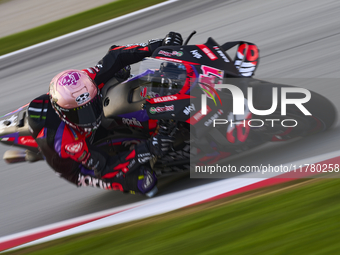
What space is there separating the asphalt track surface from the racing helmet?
3.46ft

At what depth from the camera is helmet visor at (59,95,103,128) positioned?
339cm

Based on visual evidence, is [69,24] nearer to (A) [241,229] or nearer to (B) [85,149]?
(B) [85,149]

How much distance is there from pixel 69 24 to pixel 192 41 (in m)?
2.92

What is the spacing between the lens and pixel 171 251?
3.10m

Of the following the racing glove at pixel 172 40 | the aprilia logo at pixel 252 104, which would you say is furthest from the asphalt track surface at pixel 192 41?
the racing glove at pixel 172 40

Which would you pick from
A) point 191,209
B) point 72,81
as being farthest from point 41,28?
point 191,209

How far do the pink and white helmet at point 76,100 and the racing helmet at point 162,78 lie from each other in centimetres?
46

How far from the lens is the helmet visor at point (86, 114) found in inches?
134

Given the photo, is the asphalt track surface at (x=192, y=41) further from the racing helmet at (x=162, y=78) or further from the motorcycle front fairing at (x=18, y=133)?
the racing helmet at (x=162, y=78)

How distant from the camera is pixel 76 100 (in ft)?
11.0

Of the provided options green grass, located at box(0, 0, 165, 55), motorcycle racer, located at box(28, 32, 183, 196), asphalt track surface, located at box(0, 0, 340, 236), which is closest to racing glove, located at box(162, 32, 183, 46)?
motorcycle racer, located at box(28, 32, 183, 196)

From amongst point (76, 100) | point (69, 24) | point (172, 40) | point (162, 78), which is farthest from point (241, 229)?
point (69, 24)

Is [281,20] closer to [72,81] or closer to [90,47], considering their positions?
[90,47]

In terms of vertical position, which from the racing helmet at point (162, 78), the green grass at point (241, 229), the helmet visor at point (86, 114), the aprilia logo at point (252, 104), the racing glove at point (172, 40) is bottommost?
the green grass at point (241, 229)
